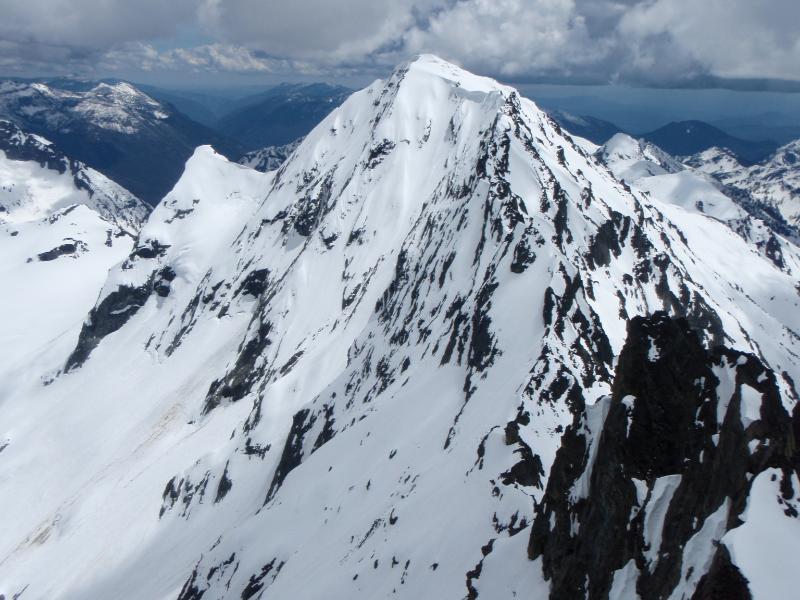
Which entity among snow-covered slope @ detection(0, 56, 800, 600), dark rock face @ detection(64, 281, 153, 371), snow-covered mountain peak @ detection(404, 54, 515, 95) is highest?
snow-covered mountain peak @ detection(404, 54, 515, 95)

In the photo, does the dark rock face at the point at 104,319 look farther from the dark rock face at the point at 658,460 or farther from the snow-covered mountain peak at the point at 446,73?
the dark rock face at the point at 658,460

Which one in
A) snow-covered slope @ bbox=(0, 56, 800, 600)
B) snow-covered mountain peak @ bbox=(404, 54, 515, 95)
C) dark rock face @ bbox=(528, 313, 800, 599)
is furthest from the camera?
snow-covered mountain peak @ bbox=(404, 54, 515, 95)

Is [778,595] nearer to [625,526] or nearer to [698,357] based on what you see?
[625,526]

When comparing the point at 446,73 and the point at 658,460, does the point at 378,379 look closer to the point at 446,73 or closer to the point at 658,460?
the point at 658,460

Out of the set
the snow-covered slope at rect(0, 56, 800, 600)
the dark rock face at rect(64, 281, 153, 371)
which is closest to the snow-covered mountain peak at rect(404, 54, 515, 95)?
the snow-covered slope at rect(0, 56, 800, 600)

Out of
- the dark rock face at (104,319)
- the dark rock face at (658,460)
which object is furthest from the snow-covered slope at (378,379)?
the dark rock face at (104,319)

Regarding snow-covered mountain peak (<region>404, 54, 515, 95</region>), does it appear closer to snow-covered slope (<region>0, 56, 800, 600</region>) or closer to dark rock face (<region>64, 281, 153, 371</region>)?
snow-covered slope (<region>0, 56, 800, 600</region>)
